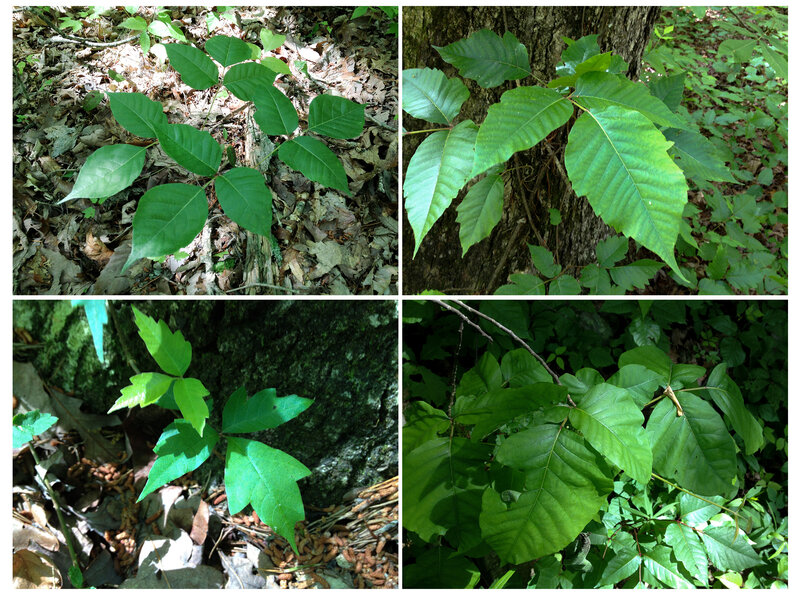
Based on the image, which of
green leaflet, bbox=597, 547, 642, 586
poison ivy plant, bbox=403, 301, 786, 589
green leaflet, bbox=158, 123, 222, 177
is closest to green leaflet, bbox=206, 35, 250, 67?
green leaflet, bbox=158, 123, 222, 177

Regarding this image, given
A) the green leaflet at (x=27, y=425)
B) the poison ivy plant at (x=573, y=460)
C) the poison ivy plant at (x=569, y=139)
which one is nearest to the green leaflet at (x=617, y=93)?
the poison ivy plant at (x=569, y=139)

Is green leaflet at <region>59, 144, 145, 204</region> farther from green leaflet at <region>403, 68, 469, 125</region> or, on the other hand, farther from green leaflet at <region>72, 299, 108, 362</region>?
green leaflet at <region>403, 68, 469, 125</region>

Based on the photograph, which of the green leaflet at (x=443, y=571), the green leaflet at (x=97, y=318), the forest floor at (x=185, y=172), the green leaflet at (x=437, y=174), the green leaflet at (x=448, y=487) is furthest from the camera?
the forest floor at (x=185, y=172)

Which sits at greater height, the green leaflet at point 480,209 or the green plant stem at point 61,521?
the green leaflet at point 480,209

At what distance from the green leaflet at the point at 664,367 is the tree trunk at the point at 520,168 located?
33 centimetres

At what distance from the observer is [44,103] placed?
1.46 meters

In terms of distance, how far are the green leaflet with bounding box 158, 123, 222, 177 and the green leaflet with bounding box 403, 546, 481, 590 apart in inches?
Result: 37.1

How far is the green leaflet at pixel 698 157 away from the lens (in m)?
1.10

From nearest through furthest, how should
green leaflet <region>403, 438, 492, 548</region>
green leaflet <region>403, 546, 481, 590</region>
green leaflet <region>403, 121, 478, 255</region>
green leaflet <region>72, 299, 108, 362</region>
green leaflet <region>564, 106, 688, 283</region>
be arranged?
green leaflet <region>564, 106, 688, 283</region>
green leaflet <region>403, 121, 478, 255</region>
green leaflet <region>403, 438, 492, 548</region>
green leaflet <region>403, 546, 481, 590</region>
green leaflet <region>72, 299, 108, 362</region>

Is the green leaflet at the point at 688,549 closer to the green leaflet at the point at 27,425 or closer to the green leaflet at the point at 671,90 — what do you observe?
the green leaflet at the point at 671,90

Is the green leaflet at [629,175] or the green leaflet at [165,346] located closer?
the green leaflet at [629,175]

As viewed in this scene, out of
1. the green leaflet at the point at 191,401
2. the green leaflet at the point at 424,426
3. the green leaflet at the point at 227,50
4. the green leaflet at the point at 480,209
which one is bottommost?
the green leaflet at the point at 424,426

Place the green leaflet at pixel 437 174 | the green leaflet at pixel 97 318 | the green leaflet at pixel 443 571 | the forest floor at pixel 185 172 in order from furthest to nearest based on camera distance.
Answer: the forest floor at pixel 185 172, the green leaflet at pixel 97 318, the green leaflet at pixel 443 571, the green leaflet at pixel 437 174

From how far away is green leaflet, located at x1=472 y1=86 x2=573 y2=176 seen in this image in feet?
2.41
